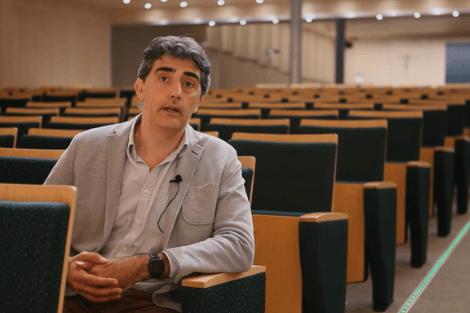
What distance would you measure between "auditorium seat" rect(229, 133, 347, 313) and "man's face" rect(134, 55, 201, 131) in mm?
868

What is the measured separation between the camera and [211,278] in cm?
244

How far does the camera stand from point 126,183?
8.96ft

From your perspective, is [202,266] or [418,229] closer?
[202,266]

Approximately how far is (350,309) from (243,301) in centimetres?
194

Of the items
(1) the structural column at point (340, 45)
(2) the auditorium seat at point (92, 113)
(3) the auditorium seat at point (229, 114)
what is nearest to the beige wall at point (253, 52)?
(1) the structural column at point (340, 45)

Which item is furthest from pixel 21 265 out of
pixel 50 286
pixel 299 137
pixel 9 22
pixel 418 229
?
pixel 9 22

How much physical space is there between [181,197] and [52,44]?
23530mm

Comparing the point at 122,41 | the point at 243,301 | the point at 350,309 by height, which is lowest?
the point at 350,309

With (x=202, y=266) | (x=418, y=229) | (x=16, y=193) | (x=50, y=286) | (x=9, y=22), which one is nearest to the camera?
(x=50, y=286)

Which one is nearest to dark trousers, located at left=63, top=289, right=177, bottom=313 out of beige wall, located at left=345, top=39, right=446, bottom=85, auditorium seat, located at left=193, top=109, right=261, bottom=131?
auditorium seat, located at left=193, top=109, right=261, bottom=131

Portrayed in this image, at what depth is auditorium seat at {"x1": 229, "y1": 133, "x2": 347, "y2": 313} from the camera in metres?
3.43

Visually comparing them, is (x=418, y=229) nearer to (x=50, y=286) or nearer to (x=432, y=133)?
(x=432, y=133)

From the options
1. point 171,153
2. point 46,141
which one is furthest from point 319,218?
point 46,141

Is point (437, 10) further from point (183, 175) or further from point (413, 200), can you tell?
point (183, 175)
